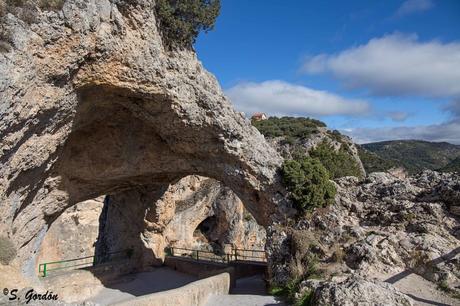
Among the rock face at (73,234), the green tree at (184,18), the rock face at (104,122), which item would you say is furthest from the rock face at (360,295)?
the rock face at (73,234)

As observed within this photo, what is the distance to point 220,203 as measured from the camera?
31578mm

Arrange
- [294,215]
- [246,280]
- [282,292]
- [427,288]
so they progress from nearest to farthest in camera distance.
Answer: [427,288], [282,292], [294,215], [246,280]

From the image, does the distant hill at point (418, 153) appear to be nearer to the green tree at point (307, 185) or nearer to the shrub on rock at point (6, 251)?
the green tree at point (307, 185)

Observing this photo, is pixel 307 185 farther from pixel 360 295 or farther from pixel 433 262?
pixel 360 295

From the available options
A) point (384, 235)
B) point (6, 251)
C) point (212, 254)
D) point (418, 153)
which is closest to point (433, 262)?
point (384, 235)

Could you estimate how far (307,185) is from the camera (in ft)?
52.9

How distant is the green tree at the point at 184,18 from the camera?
14430 millimetres

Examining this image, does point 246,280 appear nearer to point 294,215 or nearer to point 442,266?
point 294,215

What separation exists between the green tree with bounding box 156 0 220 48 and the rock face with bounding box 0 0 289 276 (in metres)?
0.67

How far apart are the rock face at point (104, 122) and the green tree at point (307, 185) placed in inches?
22.7

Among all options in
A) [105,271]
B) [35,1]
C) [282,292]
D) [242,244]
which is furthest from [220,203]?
[35,1]

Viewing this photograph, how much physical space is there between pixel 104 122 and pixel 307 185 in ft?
29.9

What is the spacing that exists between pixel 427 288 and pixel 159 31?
12.5m

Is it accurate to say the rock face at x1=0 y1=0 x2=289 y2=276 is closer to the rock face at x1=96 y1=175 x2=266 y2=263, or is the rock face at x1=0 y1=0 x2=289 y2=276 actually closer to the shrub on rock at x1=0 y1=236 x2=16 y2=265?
the shrub on rock at x1=0 y1=236 x2=16 y2=265
